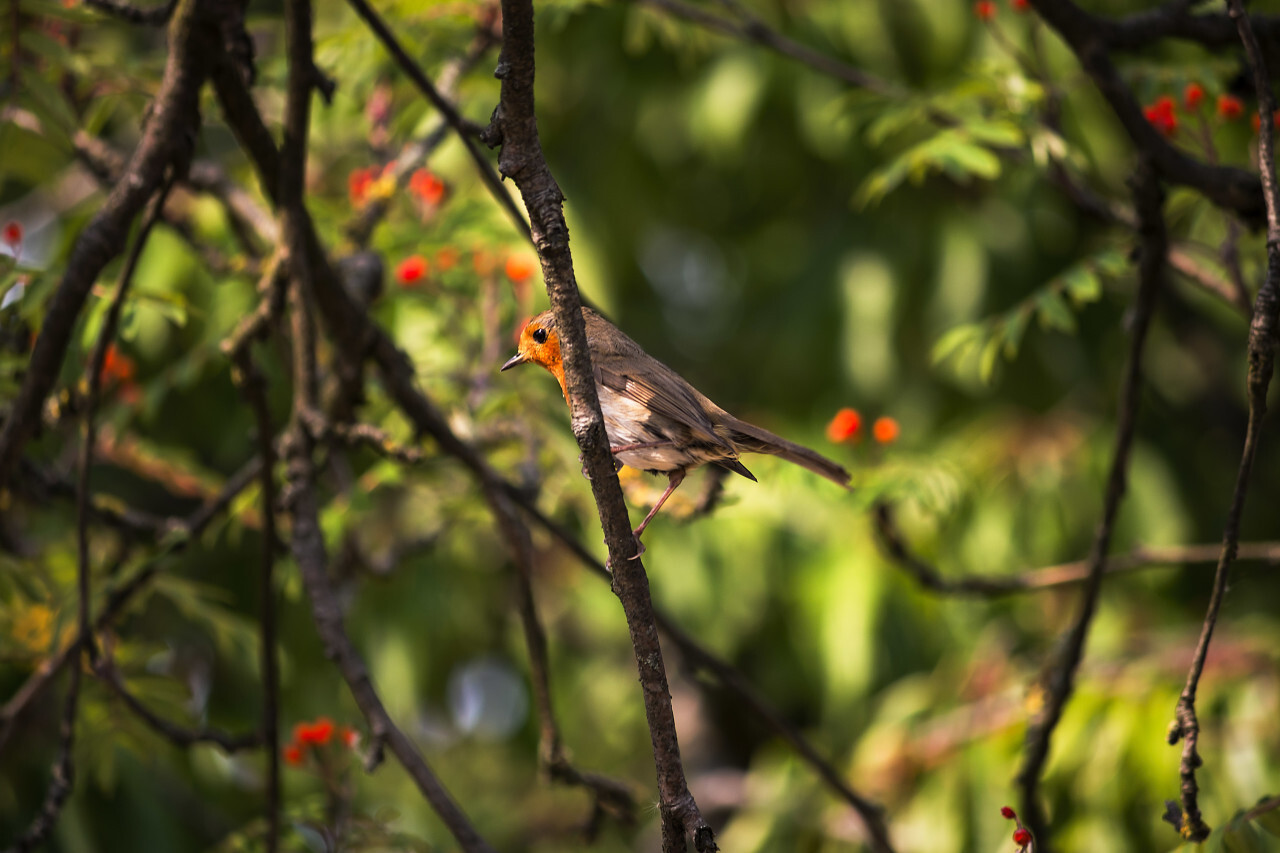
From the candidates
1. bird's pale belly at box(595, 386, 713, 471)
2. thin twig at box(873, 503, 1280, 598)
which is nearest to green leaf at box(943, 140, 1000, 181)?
thin twig at box(873, 503, 1280, 598)

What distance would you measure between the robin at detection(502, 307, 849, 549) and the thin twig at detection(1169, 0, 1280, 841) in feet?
2.74

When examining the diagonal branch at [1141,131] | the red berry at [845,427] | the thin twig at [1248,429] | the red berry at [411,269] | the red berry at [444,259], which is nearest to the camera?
the thin twig at [1248,429]

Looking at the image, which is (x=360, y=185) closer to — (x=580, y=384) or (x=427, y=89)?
(x=427, y=89)

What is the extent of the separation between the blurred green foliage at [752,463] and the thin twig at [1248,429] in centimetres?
95

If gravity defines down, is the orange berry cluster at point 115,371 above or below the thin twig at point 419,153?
below

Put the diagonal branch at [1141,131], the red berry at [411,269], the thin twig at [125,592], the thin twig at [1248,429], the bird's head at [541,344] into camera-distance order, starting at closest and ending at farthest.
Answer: the thin twig at [1248,429] → the diagonal branch at [1141,131] → the bird's head at [541,344] → the thin twig at [125,592] → the red berry at [411,269]

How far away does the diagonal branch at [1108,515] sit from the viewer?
3002mm

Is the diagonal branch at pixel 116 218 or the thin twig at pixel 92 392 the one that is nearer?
the diagonal branch at pixel 116 218

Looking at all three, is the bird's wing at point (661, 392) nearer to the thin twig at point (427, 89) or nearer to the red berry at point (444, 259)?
the thin twig at point (427, 89)

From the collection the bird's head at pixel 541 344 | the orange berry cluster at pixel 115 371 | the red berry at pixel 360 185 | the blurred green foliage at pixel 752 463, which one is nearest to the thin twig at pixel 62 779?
the blurred green foliage at pixel 752 463

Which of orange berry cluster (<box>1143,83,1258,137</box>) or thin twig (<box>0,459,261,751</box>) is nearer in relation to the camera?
thin twig (<box>0,459,261,751</box>)

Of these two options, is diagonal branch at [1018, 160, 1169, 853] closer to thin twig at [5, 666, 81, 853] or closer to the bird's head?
the bird's head

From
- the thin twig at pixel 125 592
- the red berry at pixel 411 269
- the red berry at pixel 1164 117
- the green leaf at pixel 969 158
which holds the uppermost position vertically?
the red berry at pixel 411 269

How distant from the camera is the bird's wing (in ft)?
8.48
